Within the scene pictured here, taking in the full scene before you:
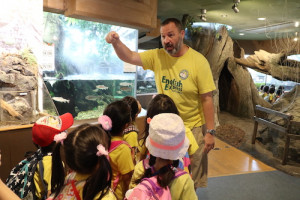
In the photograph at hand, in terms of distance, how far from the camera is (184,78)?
1.88 m

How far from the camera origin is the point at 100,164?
1117 mm

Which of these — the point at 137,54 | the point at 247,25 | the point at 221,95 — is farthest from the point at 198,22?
the point at 137,54

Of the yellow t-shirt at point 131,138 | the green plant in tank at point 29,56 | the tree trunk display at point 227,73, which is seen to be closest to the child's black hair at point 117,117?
the yellow t-shirt at point 131,138

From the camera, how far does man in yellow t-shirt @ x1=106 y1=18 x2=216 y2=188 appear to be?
1.88m

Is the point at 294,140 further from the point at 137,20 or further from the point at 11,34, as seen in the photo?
the point at 11,34

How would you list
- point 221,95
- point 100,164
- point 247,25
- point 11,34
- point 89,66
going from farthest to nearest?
1. point 221,95
2. point 247,25
3. point 89,66
4. point 11,34
5. point 100,164

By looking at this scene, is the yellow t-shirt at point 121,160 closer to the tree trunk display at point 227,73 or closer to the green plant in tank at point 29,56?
the green plant in tank at point 29,56

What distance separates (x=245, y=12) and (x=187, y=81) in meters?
3.91

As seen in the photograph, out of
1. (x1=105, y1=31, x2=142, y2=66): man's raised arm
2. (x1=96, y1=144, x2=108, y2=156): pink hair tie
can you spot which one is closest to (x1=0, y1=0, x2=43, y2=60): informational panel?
(x1=105, y1=31, x2=142, y2=66): man's raised arm

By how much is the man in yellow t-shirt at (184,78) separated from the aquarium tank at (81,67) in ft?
4.04

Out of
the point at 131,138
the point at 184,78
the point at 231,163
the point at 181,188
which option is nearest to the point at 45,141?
the point at 131,138

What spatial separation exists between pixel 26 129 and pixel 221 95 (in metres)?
6.40

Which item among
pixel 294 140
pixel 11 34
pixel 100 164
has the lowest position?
pixel 294 140

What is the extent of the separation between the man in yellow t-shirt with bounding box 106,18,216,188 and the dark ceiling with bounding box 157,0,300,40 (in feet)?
9.47
